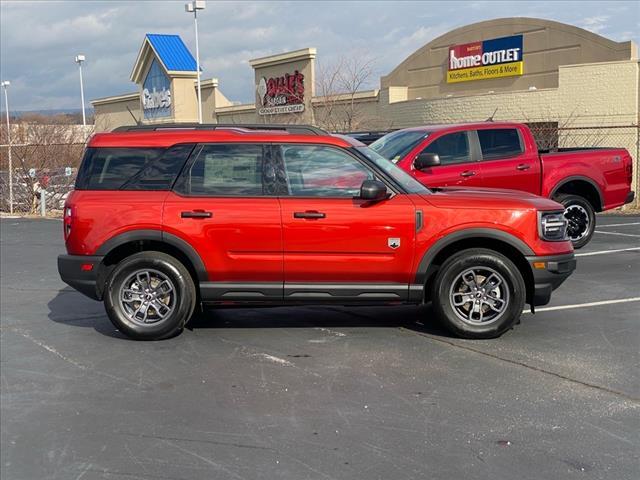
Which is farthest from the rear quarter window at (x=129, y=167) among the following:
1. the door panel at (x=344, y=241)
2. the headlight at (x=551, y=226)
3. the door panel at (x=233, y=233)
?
the headlight at (x=551, y=226)

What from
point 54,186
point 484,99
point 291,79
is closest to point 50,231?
point 54,186

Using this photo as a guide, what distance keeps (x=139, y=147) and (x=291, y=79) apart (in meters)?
27.9

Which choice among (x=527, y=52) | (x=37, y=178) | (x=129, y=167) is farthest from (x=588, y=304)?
(x=527, y=52)

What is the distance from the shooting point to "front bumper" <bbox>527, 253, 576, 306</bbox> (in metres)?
6.38

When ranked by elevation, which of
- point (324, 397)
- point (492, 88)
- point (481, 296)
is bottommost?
point (324, 397)

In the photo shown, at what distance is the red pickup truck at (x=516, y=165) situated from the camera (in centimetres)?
1053

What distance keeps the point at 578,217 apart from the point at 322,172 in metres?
6.14

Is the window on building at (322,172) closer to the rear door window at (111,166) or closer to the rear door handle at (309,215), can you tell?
the rear door handle at (309,215)

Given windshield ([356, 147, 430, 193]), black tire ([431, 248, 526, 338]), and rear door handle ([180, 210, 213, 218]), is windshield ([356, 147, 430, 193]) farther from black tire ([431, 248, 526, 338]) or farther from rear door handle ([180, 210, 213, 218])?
rear door handle ([180, 210, 213, 218])

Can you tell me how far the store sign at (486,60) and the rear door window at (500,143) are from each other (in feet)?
57.6

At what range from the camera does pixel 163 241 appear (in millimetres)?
6461

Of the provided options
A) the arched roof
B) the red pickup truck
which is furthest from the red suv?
the arched roof

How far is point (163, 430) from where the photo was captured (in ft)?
14.8

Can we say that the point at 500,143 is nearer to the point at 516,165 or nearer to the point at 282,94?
the point at 516,165
